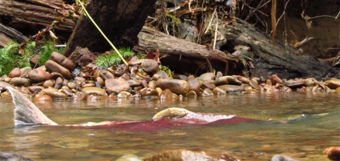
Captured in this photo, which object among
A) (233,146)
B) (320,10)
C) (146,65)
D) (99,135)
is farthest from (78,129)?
(320,10)

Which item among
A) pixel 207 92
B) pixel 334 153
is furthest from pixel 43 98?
pixel 334 153

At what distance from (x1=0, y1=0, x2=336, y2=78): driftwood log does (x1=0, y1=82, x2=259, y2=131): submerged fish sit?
3.65 meters

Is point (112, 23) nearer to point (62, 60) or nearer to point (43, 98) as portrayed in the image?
point (62, 60)

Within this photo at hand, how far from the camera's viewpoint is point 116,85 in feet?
17.7

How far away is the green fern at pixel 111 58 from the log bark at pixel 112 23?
29cm

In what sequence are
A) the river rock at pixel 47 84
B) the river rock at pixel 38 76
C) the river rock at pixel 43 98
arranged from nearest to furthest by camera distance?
1. the river rock at pixel 43 98
2. the river rock at pixel 47 84
3. the river rock at pixel 38 76

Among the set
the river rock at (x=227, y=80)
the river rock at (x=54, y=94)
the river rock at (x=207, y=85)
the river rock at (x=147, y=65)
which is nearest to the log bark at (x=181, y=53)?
the river rock at (x=147, y=65)

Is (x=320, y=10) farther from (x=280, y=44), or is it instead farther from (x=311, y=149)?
(x=311, y=149)

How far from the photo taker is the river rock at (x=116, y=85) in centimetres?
528

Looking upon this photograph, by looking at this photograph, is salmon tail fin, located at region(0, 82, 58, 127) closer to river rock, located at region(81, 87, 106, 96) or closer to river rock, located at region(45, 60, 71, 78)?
river rock, located at region(81, 87, 106, 96)

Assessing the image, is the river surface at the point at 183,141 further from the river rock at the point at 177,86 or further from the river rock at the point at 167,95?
the river rock at the point at 177,86

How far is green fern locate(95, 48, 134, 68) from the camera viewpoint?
6191 mm

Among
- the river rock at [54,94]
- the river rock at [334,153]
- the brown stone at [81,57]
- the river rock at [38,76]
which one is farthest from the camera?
the brown stone at [81,57]

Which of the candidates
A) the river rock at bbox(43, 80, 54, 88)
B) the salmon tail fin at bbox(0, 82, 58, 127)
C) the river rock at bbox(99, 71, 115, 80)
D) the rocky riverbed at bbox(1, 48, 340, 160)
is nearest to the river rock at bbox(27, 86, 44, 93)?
the rocky riverbed at bbox(1, 48, 340, 160)
